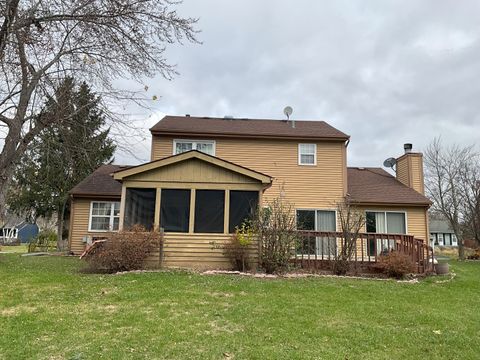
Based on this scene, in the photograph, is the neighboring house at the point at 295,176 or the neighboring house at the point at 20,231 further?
the neighboring house at the point at 20,231

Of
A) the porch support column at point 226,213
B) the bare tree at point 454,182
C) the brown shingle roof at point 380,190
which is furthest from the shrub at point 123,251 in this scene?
the bare tree at point 454,182

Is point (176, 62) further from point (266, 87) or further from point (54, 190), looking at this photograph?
point (54, 190)

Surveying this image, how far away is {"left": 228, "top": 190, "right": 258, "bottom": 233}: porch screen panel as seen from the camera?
12.0 meters

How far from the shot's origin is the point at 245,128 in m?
18.7

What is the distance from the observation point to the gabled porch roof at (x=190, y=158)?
12102mm

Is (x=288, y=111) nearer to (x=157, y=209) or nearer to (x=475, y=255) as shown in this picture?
(x=157, y=209)

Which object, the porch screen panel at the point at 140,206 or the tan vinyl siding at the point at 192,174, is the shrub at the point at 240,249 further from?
the porch screen panel at the point at 140,206

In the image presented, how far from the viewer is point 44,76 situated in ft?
34.4

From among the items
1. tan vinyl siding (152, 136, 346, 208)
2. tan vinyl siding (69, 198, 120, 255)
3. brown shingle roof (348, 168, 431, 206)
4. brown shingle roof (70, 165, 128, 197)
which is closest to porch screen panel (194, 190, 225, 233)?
tan vinyl siding (152, 136, 346, 208)

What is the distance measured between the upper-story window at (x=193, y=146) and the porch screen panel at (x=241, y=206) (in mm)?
5757

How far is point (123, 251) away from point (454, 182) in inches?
1036

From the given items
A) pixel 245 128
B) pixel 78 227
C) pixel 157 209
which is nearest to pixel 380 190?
pixel 245 128

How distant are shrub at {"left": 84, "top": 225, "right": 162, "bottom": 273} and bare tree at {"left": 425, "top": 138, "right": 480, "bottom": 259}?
22976 mm

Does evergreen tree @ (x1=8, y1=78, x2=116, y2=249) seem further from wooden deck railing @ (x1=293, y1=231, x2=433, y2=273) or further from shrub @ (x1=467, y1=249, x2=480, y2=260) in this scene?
shrub @ (x1=467, y1=249, x2=480, y2=260)
